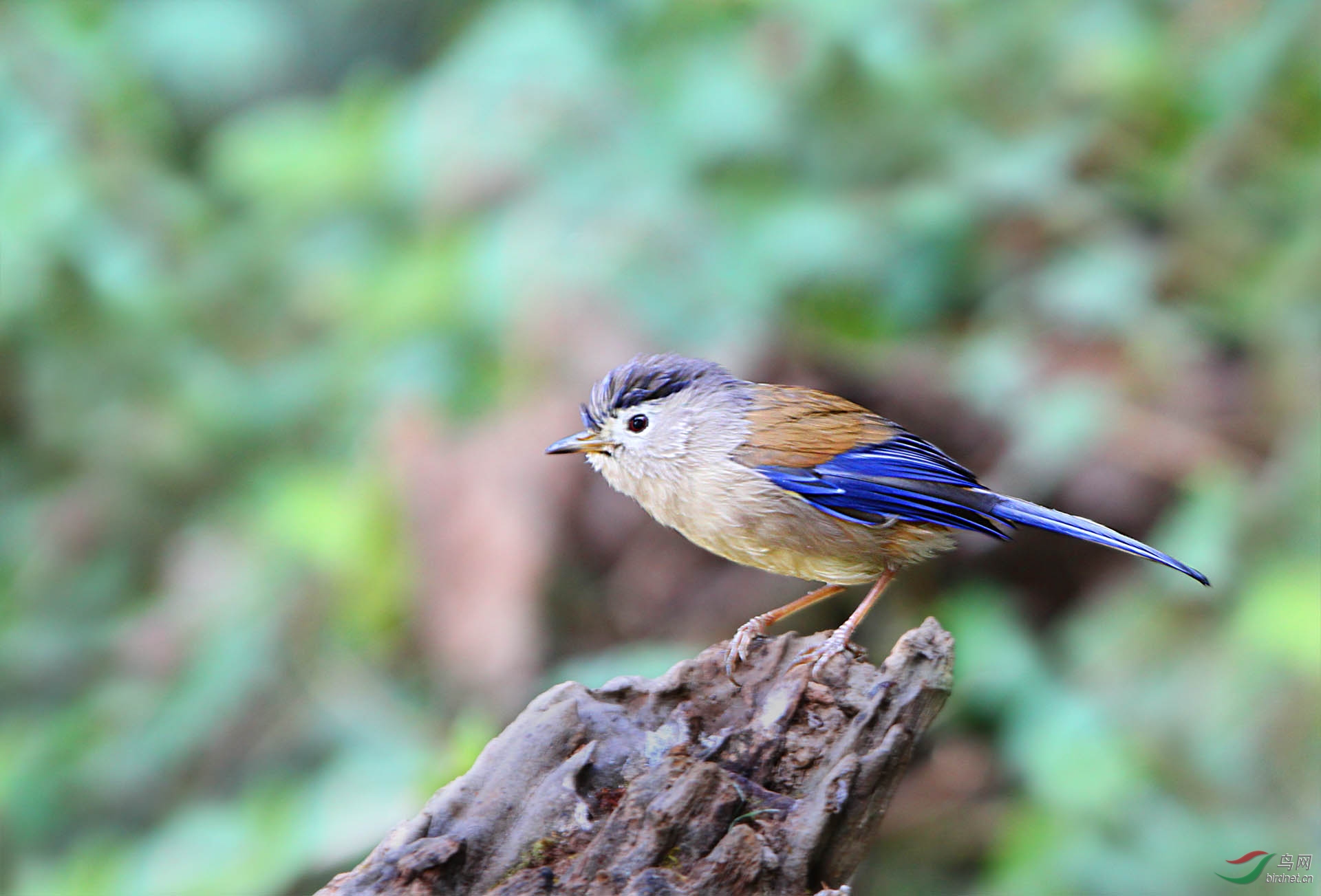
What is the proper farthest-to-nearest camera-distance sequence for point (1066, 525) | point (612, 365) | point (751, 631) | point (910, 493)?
1. point (612, 365)
2. point (751, 631)
3. point (910, 493)
4. point (1066, 525)

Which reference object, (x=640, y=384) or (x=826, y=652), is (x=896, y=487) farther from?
(x=640, y=384)

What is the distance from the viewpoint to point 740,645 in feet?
9.59

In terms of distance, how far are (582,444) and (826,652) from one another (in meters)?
0.75

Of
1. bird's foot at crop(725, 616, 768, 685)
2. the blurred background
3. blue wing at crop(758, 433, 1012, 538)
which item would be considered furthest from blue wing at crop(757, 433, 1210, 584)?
the blurred background

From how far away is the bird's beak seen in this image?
3.04 metres

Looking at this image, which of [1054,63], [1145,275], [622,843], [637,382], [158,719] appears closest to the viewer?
[622,843]

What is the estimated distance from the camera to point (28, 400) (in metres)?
6.60

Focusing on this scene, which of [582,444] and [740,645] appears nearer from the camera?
[740,645]

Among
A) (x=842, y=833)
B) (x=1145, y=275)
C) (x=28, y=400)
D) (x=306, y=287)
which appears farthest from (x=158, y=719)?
(x=1145, y=275)

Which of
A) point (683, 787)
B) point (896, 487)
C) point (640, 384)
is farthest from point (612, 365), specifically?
point (683, 787)

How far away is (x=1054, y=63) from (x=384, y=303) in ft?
11.9

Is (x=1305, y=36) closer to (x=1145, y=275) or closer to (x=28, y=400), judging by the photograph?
(x=1145, y=275)

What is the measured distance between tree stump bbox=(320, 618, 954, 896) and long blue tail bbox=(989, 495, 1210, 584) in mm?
299

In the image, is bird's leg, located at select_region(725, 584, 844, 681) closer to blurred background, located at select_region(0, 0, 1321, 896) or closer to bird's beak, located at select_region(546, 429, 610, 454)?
bird's beak, located at select_region(546, 429, 610, 454)
